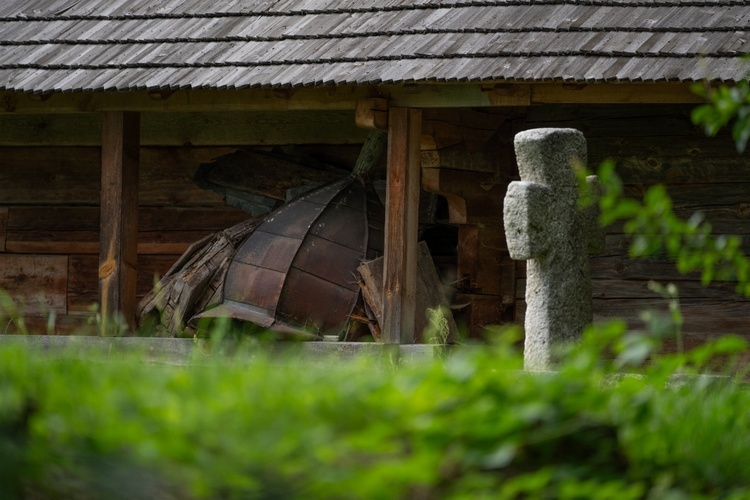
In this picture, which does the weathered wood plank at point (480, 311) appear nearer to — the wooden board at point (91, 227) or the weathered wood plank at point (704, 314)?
the weathered wood plank at point (704, 314)

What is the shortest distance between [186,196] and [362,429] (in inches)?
314

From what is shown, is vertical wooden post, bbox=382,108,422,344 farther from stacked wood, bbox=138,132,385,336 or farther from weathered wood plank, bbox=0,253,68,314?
weathered wood plank, bbox=0,253,68,314

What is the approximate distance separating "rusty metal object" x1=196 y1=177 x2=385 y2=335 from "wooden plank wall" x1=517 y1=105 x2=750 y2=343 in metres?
1.70

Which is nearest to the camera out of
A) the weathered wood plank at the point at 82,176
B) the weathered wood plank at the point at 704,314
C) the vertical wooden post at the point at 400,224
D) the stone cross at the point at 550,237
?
the stone cross at the point at 550,237

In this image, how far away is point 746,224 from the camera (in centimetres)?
832

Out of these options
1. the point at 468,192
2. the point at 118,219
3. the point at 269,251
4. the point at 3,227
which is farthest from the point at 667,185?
the point at 3,227

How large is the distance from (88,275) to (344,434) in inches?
325

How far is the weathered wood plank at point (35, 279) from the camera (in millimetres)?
10062

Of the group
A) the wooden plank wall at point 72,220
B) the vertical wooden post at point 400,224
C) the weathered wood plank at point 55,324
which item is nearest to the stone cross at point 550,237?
the vertical wooden post at point 400,224

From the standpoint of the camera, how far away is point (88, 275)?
1002 centimetres

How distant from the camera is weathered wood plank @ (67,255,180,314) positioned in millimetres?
9898

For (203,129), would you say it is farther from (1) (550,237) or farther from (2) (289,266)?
(1) (550,237)

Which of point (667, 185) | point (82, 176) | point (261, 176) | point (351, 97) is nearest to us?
point (351, 97)

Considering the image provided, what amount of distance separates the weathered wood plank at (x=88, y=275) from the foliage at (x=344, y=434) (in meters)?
7.32
